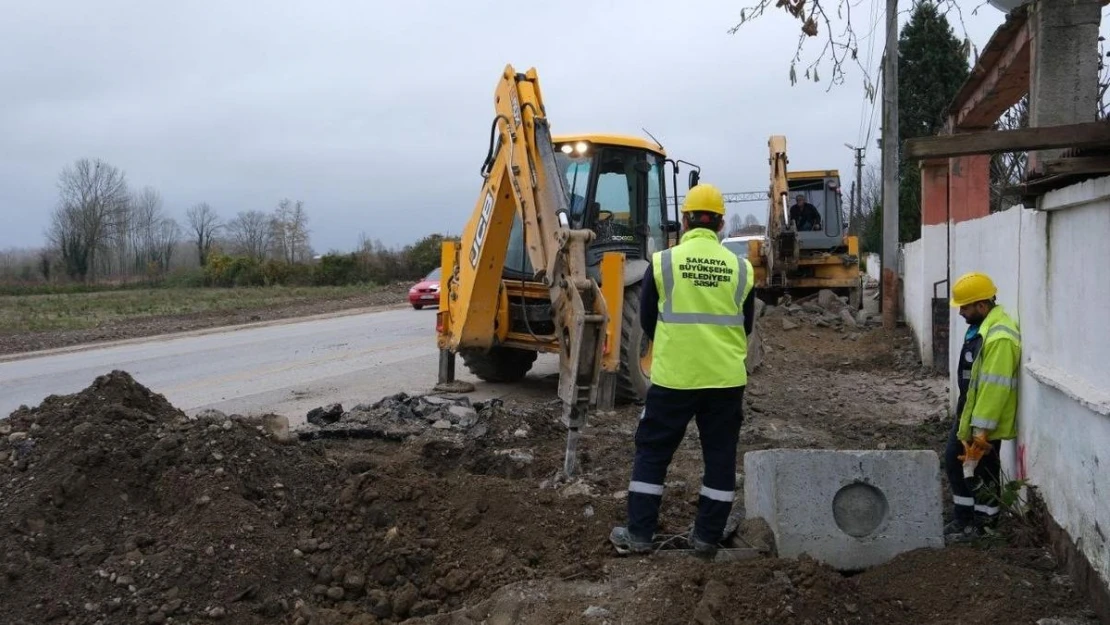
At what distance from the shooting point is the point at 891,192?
18.5 m

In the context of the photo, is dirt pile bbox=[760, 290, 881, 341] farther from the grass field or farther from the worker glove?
the grass field

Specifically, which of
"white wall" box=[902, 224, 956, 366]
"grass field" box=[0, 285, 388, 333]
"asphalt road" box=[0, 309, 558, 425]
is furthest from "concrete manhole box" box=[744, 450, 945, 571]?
"grass field" box=[0, 285, 388, 333]

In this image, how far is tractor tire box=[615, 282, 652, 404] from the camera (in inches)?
376

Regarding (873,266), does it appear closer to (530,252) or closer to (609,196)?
(609,196)

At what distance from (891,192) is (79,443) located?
16.2 meters

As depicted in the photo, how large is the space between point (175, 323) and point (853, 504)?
21.7 metres

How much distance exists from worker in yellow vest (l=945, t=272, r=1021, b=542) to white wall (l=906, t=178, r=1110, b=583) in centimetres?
9

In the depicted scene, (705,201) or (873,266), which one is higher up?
(705,201)

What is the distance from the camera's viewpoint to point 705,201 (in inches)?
203

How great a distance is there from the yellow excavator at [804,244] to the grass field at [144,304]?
15501 millimetres

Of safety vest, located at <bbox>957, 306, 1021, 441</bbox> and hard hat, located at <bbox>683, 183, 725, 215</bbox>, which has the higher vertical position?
hard hat, located at <bbox>683, 183, 725, 215</bbox>

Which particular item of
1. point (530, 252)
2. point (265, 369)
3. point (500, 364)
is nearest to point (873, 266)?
point (265, 369)

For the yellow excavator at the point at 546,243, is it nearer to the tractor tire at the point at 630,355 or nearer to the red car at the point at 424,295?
the tractor tire at the point at 630,355

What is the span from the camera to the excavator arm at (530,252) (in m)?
6.46
